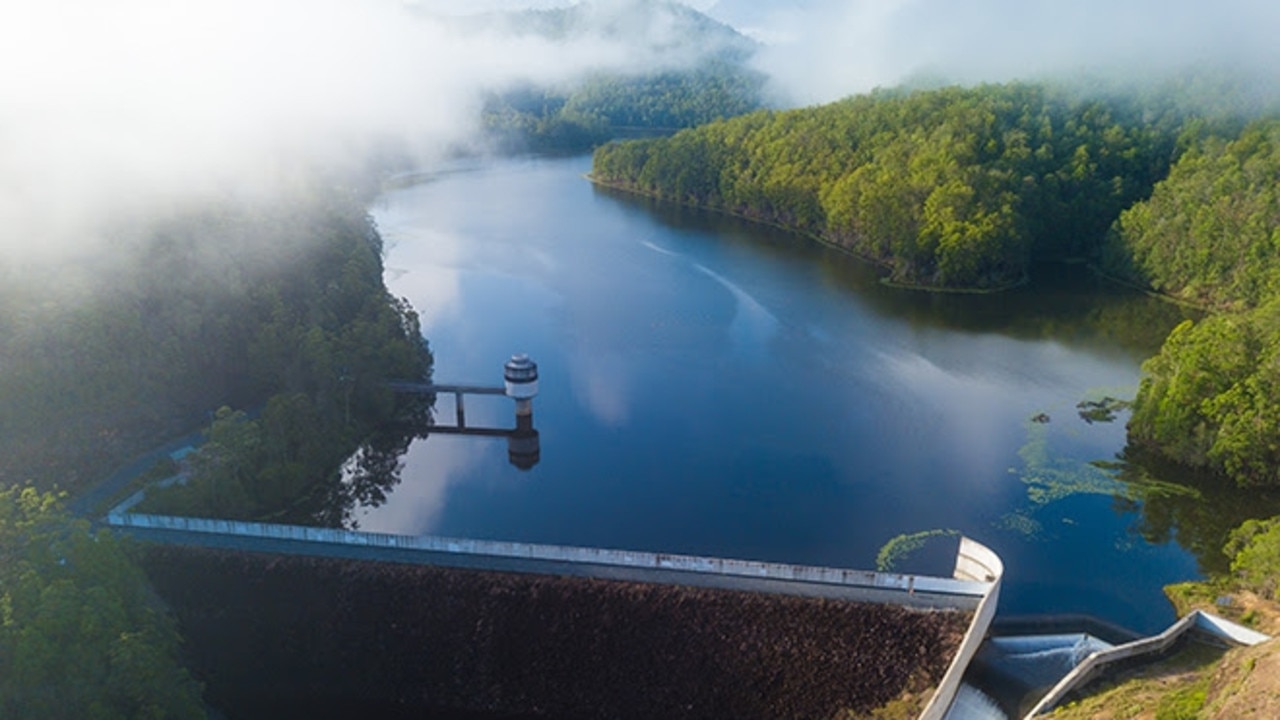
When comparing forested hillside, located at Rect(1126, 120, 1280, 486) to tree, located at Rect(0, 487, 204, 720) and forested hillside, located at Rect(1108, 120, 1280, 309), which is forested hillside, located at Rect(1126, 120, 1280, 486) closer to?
forested hillside, located at Rect(1108, 120, 1280, 309)

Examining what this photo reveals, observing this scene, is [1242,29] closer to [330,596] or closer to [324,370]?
[324,370]

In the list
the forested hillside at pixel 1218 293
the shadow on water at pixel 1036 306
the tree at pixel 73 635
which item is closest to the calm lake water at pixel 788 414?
the shadow on water at pixel 1036 306

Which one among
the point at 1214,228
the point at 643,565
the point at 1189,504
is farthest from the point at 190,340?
the point at 1214,228

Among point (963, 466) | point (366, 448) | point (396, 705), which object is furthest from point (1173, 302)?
point (396, 705)

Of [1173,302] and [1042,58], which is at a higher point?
[1042,58]

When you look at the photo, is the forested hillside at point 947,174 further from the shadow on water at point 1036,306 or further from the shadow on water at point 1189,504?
the shadow on water at point 1189,504

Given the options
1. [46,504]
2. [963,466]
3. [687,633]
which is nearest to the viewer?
[46,504]
